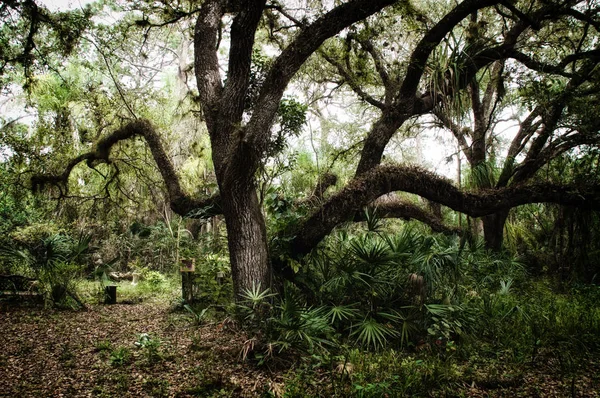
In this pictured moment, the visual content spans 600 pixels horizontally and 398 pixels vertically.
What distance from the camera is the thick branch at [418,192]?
17.3ft

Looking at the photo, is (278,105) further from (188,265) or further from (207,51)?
(188,265)

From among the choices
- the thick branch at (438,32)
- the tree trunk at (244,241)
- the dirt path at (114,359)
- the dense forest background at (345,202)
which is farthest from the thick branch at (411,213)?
the dirt path at (114,359)

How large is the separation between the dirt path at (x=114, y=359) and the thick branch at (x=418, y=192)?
187cm

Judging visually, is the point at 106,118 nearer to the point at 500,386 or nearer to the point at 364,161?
the point at 364,161

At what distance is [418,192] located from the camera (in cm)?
559

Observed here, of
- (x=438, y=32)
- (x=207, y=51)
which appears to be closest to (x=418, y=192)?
(x=438, y=32)

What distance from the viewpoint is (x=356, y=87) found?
25.3ft

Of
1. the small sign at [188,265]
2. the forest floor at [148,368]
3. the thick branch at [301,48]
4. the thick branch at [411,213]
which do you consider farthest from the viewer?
the thick branch at [411,213]

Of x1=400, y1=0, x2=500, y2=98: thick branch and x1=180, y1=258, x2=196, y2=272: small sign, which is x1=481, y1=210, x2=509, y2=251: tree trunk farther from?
x1=180, y1=258, x2=196, y2=272: small sign

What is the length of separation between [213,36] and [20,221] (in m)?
9.66

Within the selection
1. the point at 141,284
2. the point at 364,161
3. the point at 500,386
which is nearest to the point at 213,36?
the point at 364,161

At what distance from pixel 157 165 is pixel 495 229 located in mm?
7469

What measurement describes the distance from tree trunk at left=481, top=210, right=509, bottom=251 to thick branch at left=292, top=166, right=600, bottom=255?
2977 millimetres

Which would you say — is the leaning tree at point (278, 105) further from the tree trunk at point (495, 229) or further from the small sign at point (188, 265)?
the tree trunk at point (495, 229)
